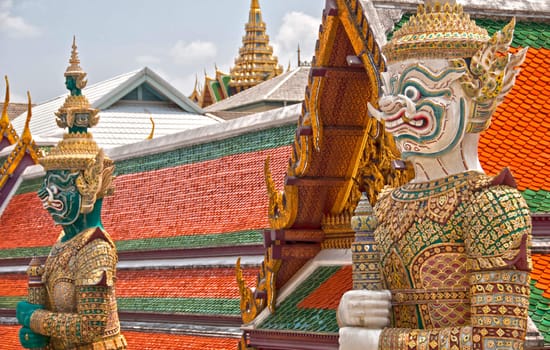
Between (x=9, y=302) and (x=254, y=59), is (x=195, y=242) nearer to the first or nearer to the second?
(x=9, y=302)

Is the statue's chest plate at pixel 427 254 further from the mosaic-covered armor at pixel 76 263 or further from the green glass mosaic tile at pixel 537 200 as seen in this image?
the mosaic-covered armor at pixel 76 263

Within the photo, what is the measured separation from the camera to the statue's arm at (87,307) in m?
12.0

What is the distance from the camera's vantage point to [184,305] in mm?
14562

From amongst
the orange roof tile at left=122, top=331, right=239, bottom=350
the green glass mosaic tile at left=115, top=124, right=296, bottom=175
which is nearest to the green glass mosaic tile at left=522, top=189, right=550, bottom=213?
the orange roof tile at left=122, top=331, right=239, bottom=350

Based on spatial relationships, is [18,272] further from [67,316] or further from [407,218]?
[407,218]

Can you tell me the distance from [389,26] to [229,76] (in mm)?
38027

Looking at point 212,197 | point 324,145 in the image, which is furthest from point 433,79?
point 212,197

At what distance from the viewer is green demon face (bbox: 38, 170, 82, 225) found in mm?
12602

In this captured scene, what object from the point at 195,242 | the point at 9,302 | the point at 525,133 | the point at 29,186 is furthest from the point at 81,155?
the point at 29,186

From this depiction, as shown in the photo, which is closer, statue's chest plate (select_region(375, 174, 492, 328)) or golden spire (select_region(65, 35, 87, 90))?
statue's chest plate (select_region(375, 174, 492, 328))

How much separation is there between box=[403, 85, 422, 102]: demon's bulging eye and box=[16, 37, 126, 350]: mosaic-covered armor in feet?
17.1

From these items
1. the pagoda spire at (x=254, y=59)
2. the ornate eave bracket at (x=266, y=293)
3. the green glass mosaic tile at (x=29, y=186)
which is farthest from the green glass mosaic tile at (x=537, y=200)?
the pagoda spire at (x=254, y=59)

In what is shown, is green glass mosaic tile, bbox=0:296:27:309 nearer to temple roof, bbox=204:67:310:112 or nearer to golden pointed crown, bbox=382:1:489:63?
golden pointed crown, bbox=382:1:489:63

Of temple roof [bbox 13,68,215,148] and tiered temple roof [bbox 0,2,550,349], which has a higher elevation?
temple roof [bbox 13,68,215,148]
